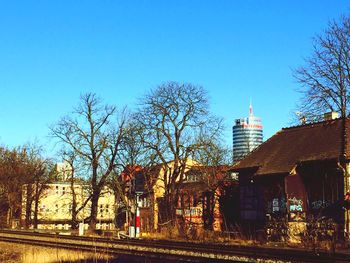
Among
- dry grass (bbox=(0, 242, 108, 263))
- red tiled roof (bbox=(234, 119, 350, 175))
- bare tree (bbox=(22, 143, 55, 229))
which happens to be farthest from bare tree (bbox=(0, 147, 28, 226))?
dry grass (bbox=(0, 242, 108, 263))

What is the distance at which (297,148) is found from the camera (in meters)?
32.8

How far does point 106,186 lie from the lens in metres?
48.7

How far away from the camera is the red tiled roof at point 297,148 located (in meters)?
30.2

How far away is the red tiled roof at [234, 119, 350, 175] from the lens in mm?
30250

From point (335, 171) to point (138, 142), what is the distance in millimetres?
18298

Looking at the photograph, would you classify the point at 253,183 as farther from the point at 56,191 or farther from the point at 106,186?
the point at 56,191

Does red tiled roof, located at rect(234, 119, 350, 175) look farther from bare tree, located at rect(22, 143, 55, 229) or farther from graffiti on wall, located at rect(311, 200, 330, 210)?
bare tree, located at rect(22, 143, 55, 229)

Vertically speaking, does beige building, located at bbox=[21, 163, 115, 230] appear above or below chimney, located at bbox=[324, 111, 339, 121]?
below

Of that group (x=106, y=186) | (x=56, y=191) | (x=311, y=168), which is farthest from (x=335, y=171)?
(x=56, y=191)

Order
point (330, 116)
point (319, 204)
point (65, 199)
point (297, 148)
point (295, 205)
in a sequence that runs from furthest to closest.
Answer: point (65, 199), point (330, 116), point (297, 148), point (295, 205), point (319, 204)

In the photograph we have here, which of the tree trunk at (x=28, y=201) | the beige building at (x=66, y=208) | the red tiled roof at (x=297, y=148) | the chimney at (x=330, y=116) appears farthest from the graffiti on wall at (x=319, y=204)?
the tree trunk at (x=28, y=201)

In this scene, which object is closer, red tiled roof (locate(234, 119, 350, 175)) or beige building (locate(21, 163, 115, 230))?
red tiled roof (locate(234, 119, 350, 175))

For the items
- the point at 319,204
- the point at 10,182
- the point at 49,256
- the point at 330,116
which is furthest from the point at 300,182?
the point at 10,182

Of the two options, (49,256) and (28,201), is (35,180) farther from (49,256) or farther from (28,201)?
(49,256)
